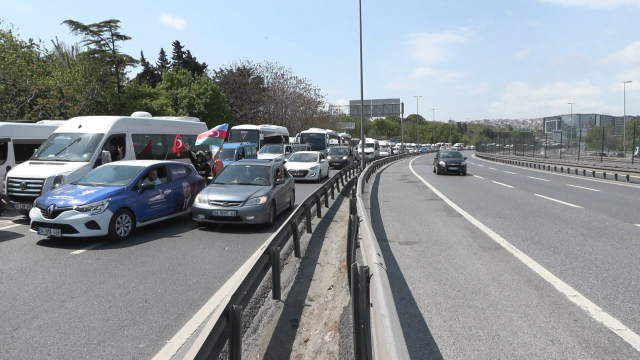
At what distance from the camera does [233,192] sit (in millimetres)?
10375

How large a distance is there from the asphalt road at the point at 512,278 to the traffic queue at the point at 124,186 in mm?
3023

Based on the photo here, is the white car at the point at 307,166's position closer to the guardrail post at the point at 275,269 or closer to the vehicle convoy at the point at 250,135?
the vehicle convoy at the point at 250,135

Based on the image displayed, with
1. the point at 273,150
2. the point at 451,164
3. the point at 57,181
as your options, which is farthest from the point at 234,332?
the point at 273,150

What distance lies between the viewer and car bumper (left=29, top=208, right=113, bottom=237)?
8.42 m

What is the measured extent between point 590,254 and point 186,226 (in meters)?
8.03

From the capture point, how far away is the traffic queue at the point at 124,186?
343 inches

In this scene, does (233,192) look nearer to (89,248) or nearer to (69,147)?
(89,248)

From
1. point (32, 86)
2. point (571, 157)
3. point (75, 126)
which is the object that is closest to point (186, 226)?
point (75, 126)

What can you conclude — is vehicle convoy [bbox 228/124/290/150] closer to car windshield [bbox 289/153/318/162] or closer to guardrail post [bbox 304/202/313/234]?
car windshield [bbox 289/153/318/162]

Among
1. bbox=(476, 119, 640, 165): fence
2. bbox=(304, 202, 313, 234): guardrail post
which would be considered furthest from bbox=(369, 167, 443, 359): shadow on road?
bbox=(476, 119, 640, 165): fence

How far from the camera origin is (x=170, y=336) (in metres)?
4.60

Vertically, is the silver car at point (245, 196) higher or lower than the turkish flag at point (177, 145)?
lower

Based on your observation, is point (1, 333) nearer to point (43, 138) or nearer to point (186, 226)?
point (186, 226)

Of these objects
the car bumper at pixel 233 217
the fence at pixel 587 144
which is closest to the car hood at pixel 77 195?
the car bumper at pixel 233 217
